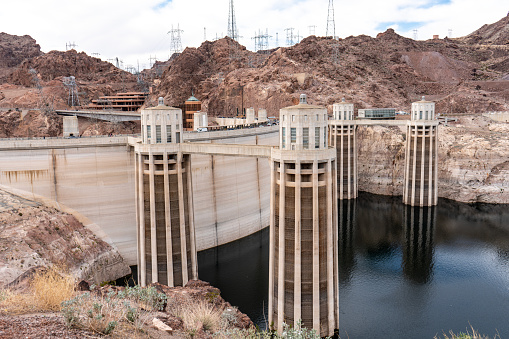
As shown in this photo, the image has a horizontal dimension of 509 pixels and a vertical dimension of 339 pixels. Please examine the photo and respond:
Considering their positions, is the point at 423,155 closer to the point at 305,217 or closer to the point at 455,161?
the point at 455,161

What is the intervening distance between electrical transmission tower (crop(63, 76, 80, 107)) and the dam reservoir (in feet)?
321

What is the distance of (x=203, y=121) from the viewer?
65.5 m

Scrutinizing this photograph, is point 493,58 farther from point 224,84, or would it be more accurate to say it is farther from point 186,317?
point 186,317

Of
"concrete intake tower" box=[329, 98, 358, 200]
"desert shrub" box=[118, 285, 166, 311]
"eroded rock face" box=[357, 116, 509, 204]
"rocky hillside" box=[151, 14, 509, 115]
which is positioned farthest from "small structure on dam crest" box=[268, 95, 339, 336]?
"rocky hillside" box=[151, 14, 509, 115]

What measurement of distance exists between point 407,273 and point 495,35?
182m

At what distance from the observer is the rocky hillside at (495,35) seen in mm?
178375

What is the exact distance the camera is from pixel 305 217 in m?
28.7

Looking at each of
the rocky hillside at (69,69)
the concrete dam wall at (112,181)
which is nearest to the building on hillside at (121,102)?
the rocky hillside at (69,69)

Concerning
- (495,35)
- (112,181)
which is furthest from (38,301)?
(495,35)

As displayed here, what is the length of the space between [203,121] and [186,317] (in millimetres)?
49098

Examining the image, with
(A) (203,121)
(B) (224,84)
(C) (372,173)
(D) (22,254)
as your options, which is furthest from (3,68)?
(D) (22,254)

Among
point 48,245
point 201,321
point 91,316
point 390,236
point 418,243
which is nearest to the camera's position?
point 91,316

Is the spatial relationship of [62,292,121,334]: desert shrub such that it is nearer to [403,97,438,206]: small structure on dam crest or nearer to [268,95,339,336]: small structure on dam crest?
[268,95,339,336]: small structure on dam crest

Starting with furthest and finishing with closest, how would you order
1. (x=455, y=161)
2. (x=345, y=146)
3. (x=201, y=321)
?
(x=345, y=146)
(x=455, y=161)
(x=201, y=321)
